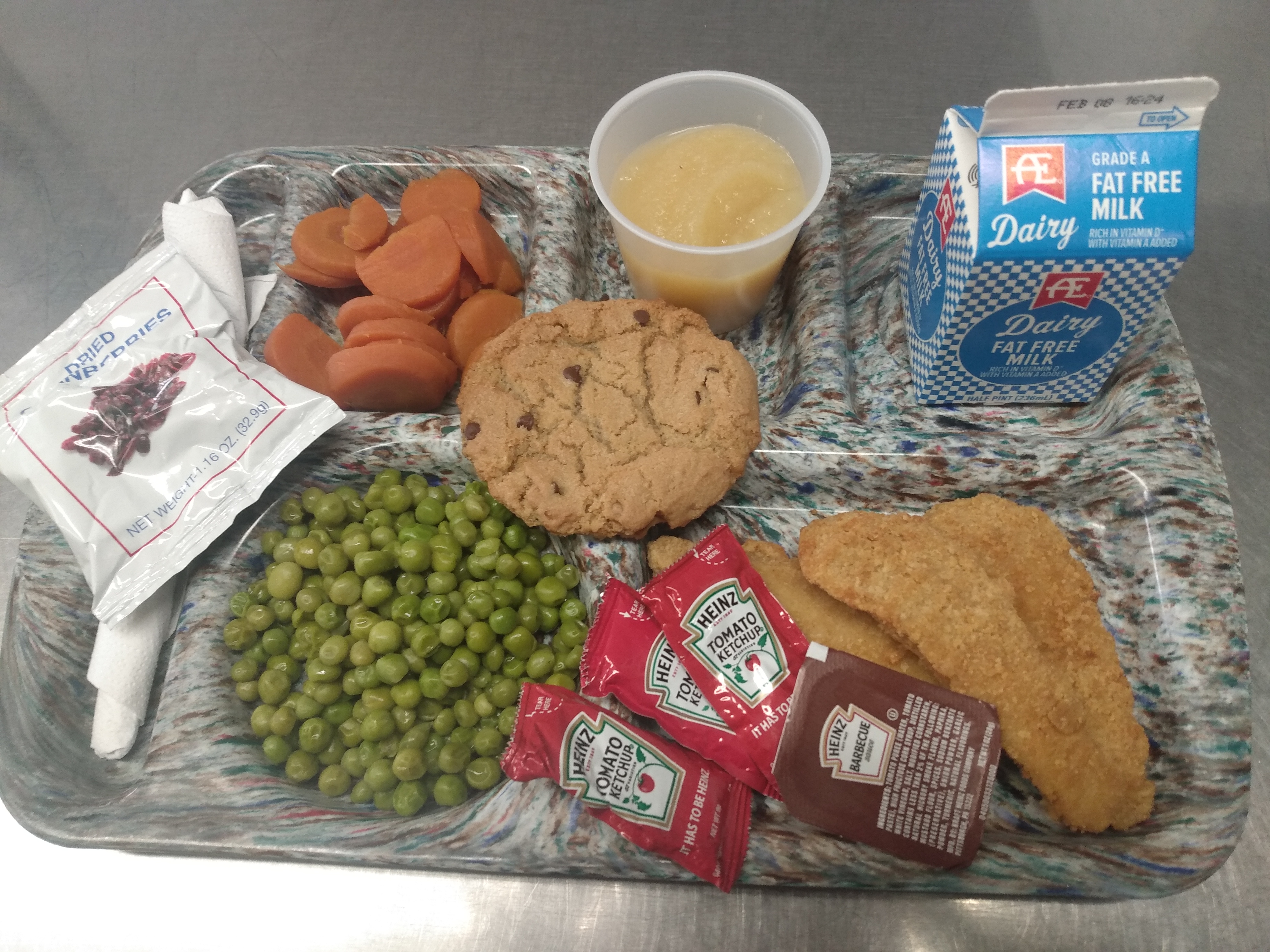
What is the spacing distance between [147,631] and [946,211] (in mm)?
1983

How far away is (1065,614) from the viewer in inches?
60.9

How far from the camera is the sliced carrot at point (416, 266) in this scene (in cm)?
189

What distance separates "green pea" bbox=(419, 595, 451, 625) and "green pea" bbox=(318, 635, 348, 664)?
0.18 metres

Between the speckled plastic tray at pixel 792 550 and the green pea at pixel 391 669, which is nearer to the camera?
the speckled plastic tray at pixel 792 550

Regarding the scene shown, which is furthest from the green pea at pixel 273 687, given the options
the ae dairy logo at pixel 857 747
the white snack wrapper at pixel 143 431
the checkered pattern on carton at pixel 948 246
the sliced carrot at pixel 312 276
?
the checkered pattern on carton at pixel 948 246

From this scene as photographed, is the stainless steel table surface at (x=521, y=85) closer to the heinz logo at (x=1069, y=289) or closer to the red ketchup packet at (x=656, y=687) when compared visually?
the heinz logo at (x=1069, y=289)

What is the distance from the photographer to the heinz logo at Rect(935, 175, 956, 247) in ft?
4.99

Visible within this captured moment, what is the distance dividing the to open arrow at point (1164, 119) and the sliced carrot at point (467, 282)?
1498 millimetres

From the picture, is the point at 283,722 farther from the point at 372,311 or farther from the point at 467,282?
the point at 467,282

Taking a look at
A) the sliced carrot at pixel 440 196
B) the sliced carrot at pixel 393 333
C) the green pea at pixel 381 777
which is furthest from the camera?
the sliced carrot at pixel 440 196

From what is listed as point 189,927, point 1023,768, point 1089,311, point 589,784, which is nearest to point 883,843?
point 1023,768

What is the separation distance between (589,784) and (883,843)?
55 centimetres

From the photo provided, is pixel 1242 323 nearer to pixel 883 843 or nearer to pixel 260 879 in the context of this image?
pixel 883 843

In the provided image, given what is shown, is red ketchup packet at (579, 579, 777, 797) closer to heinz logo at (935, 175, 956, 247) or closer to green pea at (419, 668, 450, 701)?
green pea at (419, 668, 450, 701)
